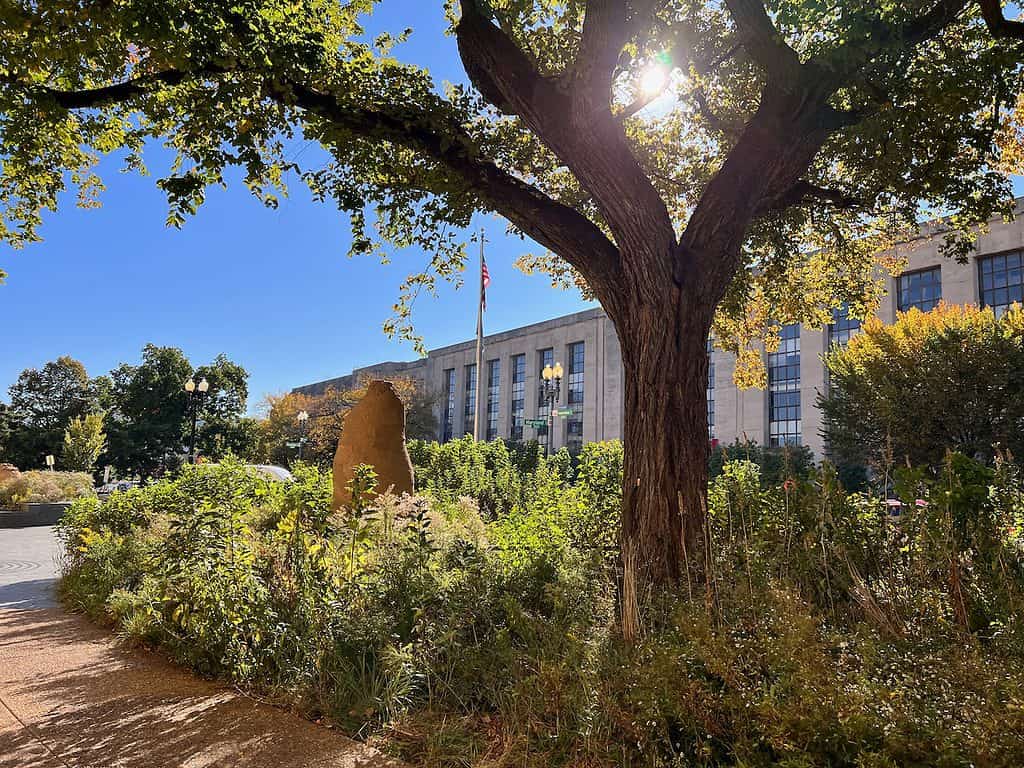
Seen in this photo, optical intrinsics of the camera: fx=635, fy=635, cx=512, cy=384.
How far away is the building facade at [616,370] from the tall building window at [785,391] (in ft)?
0.20

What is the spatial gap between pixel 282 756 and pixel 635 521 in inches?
128

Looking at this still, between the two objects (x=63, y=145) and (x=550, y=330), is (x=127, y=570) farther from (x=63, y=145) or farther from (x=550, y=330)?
(x=550, y=330)

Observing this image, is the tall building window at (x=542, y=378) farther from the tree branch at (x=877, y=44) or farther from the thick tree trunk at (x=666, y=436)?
the tree branch at (x=877, y=44)

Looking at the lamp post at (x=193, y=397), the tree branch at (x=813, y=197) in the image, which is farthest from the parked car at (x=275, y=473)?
the tree branch at (x=813, y=197)

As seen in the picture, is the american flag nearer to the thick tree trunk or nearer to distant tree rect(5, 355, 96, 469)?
the thick tree trunk

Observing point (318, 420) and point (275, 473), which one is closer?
point (275, 473)

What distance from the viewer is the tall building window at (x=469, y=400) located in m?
60.9

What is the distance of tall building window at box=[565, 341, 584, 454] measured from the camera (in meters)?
50.8

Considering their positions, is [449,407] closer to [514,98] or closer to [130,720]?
[514,98]

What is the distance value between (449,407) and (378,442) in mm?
53866

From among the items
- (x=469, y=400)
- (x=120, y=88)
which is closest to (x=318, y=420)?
(x=469, y=400)

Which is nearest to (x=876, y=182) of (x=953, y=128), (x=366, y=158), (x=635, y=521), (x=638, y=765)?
(x=953, y=128)

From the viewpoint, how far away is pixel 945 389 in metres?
20.1

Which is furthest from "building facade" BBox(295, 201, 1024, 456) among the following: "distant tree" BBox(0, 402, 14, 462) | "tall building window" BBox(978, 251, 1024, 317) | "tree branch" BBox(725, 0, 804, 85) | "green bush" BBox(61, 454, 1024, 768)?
"distant tree" BBox(0, 402, 14, 462)
